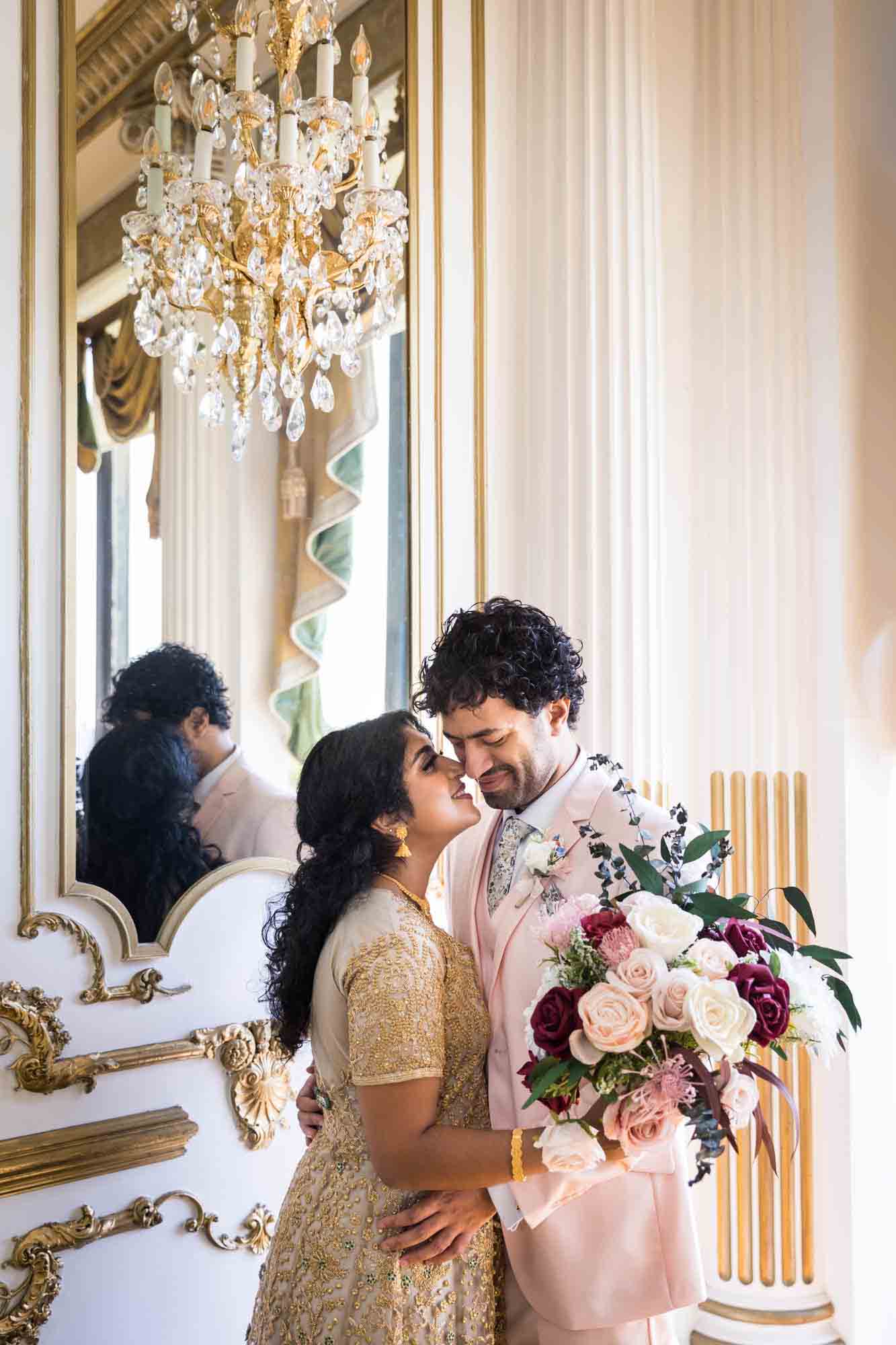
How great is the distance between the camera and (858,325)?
11.4 feet

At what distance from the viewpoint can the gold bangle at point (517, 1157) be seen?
1669mm

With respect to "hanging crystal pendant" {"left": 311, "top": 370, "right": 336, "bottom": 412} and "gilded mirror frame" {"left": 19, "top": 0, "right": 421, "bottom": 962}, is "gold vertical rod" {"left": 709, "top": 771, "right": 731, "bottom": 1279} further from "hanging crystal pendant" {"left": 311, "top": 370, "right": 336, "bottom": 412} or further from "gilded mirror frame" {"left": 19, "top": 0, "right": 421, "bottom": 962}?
"gilded mirror frame" {"left": 19, "top": 0, "right": 421, "bottom": 962}

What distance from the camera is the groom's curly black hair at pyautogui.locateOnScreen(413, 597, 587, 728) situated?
7.25 ft

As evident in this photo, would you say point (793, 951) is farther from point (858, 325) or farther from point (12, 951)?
point (858, 325)

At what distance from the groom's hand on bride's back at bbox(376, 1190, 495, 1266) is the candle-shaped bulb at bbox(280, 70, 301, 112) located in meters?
2.09

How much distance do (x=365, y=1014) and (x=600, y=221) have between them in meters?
2.39

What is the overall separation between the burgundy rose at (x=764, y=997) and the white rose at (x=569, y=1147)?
26cm

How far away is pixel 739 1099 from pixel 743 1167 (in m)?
1.91

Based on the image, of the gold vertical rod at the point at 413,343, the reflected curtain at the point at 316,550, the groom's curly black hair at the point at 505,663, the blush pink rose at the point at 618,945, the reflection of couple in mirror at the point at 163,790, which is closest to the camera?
the blush pink rose at the point at 618,945

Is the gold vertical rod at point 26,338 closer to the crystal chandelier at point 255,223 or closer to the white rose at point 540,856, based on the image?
the crystal chandelier at point 255,223

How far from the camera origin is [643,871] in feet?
5.42

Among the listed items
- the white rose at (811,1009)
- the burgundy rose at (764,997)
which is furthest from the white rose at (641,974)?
the white rose at (811,1009)

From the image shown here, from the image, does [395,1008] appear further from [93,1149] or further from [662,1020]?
[93,1149]

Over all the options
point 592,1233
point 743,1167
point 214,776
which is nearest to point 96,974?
point 214,776
